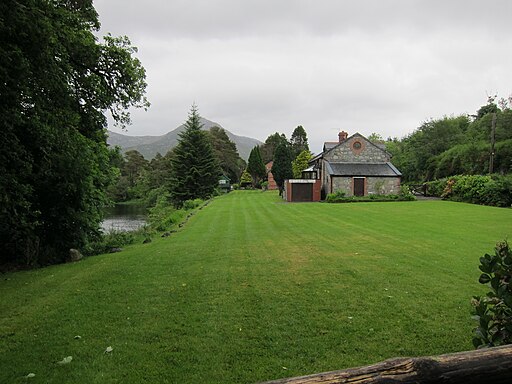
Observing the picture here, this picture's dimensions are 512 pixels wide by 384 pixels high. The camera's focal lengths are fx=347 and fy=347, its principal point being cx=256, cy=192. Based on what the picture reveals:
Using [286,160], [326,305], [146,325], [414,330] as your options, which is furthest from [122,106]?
[286,160]

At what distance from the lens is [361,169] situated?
3484cm

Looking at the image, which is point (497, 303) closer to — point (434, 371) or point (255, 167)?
point (434, 371)

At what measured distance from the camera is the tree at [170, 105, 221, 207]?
4173cm

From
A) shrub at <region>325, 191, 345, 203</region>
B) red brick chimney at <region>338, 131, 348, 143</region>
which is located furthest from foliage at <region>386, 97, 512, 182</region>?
shrub at <region>325, 191, 345, 203</region>

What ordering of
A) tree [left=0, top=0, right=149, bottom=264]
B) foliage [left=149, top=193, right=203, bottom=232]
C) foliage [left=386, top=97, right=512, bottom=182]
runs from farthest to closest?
foliage [left=386, top=97, right=512, bottom=182]
foliage [left=149, top=193, right=203, bottom=232]
tree [left=0, top=0, right=149, bottom=264]

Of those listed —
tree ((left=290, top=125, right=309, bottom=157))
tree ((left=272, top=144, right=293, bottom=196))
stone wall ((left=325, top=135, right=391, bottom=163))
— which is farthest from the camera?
tree ((left=290, top=125, right=309, bottom=157))

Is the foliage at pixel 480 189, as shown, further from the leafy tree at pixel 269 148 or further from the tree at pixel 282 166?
the leafy tree at pixel 269 148

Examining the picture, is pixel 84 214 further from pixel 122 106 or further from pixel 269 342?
pixel 269 342

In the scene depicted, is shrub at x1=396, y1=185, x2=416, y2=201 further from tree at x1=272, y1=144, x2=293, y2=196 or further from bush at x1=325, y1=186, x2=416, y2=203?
tree at x1=272, y1=144, x2=293, y2=196

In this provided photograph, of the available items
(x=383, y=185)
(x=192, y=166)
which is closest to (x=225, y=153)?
(x=192, y=166)

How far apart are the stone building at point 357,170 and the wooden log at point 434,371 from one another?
3203 cm

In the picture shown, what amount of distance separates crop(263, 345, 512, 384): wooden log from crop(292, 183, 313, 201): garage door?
3282 centimetres

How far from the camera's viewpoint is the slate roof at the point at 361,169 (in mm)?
Answer: 34000

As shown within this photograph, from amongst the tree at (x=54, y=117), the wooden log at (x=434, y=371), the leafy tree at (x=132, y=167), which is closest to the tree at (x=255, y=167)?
the leafy tree at (x=132, y=167)
